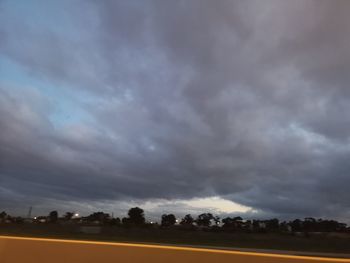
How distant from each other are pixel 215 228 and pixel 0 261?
103 m

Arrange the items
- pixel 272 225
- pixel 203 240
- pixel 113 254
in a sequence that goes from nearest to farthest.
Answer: pixel 113 254 → pixel 203 240 → pixel 272 225

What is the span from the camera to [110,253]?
3785 millimetres

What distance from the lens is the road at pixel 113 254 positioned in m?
3.25

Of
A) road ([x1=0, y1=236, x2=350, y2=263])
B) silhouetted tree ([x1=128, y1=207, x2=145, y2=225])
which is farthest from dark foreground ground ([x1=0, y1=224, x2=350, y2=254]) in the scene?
silhouetted tree ([x1=128, y1=207, x2=145, y2=225])

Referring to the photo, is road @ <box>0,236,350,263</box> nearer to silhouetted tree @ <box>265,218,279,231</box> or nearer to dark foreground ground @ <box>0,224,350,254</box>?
dark foreground ground @ <box>0,224,350,254</box>

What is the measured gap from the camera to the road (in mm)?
3246

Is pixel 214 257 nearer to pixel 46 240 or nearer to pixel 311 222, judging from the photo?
pixel 46 240

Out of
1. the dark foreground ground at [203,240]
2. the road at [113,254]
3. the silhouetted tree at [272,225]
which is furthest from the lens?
the silhouetted tree at [272,225]

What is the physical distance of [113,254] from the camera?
3.77 m

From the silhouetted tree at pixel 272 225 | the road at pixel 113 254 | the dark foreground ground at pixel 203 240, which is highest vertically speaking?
the silhouetted tree at pixel 272 225

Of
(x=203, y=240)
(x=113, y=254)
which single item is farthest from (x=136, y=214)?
(x=113, y=254)

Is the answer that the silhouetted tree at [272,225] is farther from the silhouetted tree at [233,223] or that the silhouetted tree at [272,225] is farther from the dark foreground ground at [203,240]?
the dark foreground ground at [203,240]

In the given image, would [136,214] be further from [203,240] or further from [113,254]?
[113,254]

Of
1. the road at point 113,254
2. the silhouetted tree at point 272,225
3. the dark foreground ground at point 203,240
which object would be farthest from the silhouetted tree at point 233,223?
the road at point 113,254
